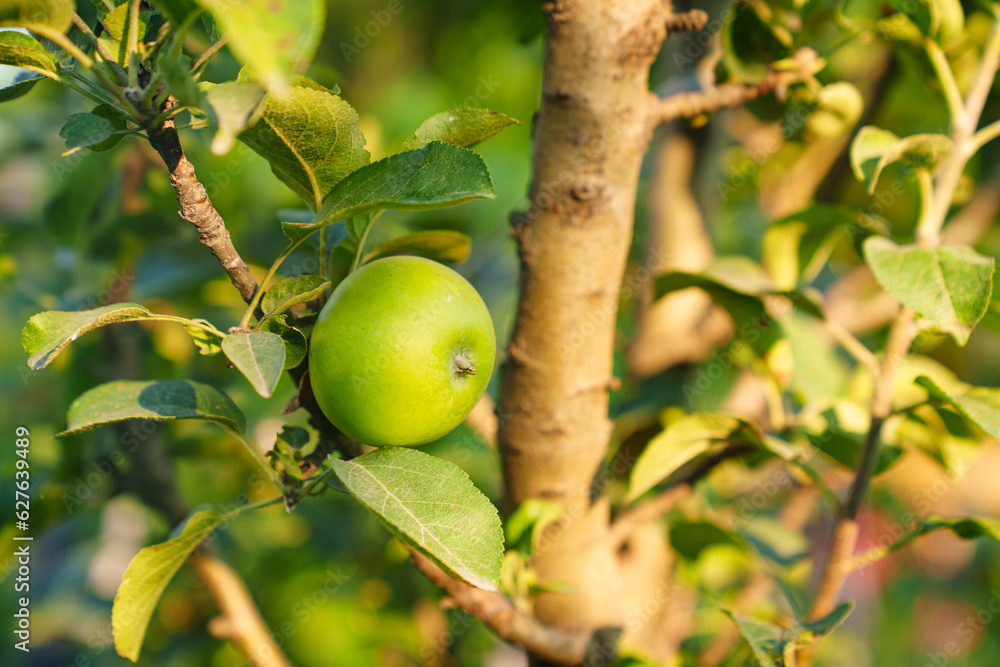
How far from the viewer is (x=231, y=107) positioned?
1.03 feet

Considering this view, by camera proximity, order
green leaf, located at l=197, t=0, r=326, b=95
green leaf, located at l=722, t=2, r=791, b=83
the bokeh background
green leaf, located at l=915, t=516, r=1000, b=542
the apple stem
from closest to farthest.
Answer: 1. green leaf, located at l=197, t=0, r=326, b=95
2. the apple stem
3. green leaf, located at l=915, t=516, r=1000, b=542
4. green leaf, located at l=722, t=2, r=791, b=83
5. the bokeh background

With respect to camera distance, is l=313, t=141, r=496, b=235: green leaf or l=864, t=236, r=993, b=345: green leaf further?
l=864, t=236, r=993, b=345: green leaf

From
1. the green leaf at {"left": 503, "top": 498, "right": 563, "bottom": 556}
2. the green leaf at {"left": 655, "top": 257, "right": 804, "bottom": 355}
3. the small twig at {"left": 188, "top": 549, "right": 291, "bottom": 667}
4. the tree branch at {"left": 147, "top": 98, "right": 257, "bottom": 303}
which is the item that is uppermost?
the tree branch at {"left": 147, "top": 98, "right": 257, "bottom": 303}

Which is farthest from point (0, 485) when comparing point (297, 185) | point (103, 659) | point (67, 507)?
point (297, 185)

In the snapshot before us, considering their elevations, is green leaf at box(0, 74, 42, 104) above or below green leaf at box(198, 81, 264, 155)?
below

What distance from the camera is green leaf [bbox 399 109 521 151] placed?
47 centimetres

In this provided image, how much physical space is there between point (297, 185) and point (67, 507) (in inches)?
30.7

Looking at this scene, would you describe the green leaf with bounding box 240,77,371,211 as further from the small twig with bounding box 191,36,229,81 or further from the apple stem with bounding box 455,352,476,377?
the apple stem with bounding box 455,352,476,377

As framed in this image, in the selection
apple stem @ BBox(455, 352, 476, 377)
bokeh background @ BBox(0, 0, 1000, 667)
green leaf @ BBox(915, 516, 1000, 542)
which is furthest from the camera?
bokeh background @ BBox(0, 0, 1000, 667)

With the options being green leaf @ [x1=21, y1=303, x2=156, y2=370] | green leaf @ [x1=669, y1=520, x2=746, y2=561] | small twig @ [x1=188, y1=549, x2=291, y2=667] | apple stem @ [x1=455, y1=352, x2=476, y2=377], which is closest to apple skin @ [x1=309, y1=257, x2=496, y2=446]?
apple stem @ [x1=455, y1=352, x2=476, y2=377]

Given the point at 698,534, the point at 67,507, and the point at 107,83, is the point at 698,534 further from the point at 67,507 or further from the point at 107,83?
the point at 67,507

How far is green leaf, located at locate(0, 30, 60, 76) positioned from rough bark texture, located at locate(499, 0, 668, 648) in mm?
366

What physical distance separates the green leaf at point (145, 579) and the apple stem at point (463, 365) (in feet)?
0.74

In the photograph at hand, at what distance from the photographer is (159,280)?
974mm
